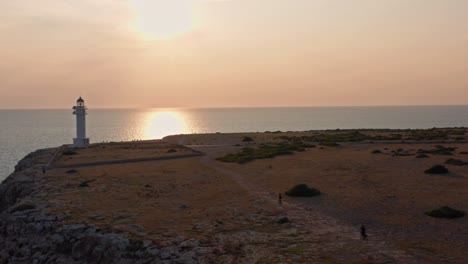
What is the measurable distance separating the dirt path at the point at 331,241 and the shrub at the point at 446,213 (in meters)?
5.73

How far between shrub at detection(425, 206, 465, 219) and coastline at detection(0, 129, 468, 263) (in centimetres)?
72

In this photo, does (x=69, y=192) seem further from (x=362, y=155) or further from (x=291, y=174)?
(x=362, y=155)

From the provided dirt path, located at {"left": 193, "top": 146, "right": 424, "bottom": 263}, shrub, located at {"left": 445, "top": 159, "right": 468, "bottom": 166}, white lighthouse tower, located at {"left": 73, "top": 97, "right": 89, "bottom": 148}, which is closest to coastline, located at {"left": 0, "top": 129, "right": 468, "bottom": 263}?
dirt path, located at {"left": 193, "top": 146, "right": 424, "bottom": 263}

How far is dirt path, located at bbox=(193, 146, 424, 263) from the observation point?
1927cm

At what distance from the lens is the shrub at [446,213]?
84.1 ft

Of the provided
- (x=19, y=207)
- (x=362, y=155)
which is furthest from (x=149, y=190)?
(x=362, y=155)

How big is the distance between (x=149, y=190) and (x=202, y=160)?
2019 centimetres

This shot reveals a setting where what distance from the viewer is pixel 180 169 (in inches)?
1847

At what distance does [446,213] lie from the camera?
84.3 ft

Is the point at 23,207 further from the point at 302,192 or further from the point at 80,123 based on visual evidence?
the point at 80,123

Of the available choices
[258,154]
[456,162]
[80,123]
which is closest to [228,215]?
[456,162]

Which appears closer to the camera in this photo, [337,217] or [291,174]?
[337,217]

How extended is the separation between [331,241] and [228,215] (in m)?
7.49

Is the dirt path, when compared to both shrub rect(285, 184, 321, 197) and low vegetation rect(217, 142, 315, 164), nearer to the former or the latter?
shrub rect(285, 184, 321, 197)
